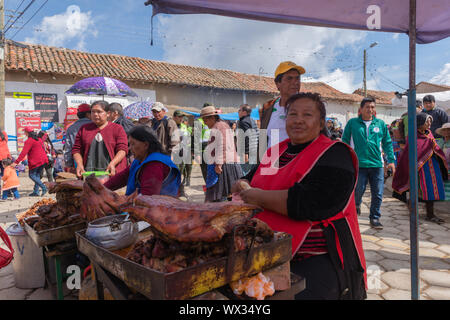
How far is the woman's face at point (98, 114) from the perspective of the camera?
4051 millimetres

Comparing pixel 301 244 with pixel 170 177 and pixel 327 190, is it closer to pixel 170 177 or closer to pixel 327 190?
pixel 327 190

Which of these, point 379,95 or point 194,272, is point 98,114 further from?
point 379,95

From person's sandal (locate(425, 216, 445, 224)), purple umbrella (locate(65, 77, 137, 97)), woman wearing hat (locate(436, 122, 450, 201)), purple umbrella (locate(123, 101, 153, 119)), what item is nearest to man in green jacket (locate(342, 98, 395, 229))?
person's sandal (locate(425, 216, 445, 224))

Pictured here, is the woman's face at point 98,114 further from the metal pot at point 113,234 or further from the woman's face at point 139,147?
the metal pot at point 113,234

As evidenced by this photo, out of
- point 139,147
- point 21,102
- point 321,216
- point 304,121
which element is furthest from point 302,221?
point 21,102

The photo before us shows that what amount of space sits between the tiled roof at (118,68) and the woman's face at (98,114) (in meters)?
10.7

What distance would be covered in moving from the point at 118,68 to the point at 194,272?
703 inches

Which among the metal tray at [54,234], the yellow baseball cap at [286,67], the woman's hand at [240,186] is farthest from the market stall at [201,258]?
the yellow baseball cap at [286,67]

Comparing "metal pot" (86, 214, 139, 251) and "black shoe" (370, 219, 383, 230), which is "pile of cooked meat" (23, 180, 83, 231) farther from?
"black shoe" (370, 219, 383, 230)

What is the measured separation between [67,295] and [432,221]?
5.40 m

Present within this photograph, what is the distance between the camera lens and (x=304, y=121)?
1.77 meters

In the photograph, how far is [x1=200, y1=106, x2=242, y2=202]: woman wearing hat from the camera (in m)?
4.78

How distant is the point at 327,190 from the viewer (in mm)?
1498
